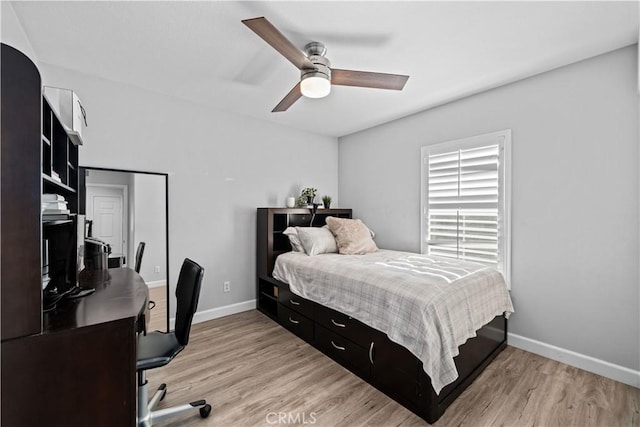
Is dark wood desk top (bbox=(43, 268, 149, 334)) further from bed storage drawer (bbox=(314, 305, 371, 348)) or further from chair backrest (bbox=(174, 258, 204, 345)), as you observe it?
bed storage drawer (bbox=(314, 305, 371, 348))

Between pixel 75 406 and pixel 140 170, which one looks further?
pixel 140 170

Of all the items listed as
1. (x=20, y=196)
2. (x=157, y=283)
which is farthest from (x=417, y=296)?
(x=157, y=283)

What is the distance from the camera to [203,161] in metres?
3.29

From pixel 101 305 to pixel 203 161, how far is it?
2.24 metres

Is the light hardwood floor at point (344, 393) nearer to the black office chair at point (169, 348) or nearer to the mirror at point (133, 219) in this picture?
the black office chair at point (169, 348)

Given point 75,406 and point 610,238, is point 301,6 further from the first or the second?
point 610,238

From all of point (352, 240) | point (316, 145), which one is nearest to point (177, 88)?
point (316, 145)

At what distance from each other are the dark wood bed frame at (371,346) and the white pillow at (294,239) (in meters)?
0.21

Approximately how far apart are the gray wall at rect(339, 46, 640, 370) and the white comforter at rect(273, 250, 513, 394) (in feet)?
1.32

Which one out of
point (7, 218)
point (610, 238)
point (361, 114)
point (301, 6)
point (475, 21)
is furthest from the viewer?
point (361, 114)

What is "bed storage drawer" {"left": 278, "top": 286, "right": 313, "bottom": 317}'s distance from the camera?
2730 millimetres

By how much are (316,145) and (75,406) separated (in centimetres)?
388

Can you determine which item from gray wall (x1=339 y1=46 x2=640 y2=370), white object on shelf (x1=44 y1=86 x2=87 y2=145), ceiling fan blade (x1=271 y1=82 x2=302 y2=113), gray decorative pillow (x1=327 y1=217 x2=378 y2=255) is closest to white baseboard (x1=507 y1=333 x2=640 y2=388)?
gray wall (x1=339 y1=46 x2=640 y2=370)

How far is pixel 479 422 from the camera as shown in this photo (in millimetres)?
1728
